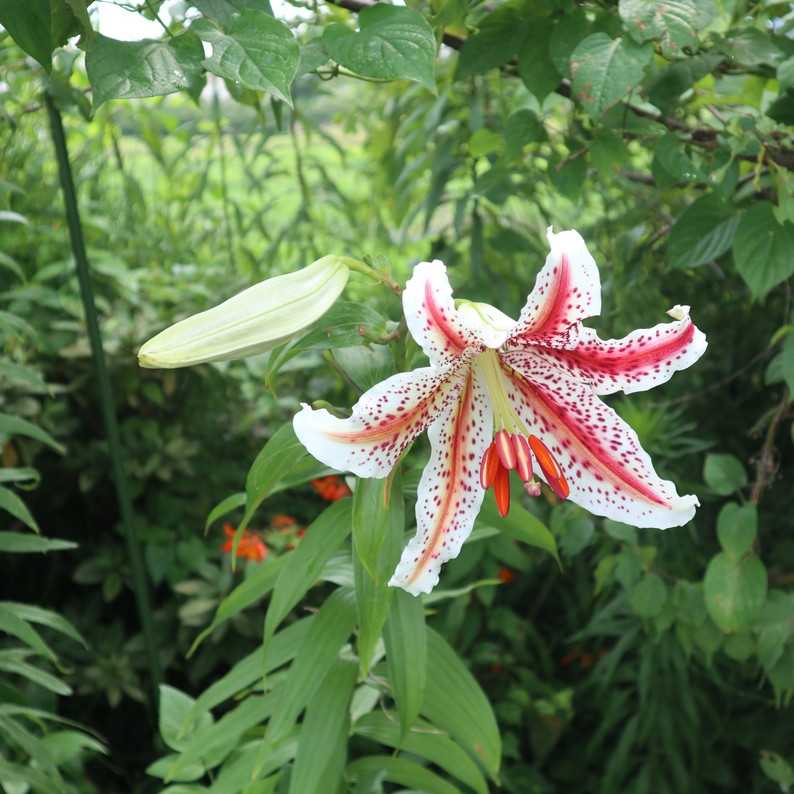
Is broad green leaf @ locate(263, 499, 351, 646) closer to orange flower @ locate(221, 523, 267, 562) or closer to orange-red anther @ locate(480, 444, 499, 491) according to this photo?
orange-red anther @ locate(480, 444, 499, 491)

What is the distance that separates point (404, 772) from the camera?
3.21ft

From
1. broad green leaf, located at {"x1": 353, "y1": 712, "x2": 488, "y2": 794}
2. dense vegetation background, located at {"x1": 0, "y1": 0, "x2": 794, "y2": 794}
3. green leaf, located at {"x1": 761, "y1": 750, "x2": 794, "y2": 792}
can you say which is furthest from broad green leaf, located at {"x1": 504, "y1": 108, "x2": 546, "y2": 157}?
green leaf, located at {"x1": 761, "y1": 750, "x2": 794, "y2": 792}

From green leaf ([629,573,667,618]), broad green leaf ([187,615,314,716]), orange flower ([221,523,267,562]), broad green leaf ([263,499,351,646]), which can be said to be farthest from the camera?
orange flower ([221,523,267,562])

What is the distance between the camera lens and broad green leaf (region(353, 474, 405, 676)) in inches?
28.1

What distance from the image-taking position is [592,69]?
848 millimetres

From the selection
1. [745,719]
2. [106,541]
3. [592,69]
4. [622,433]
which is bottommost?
[745,719]

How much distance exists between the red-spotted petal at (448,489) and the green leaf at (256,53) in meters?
0.23

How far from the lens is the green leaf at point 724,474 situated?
1.23 meters

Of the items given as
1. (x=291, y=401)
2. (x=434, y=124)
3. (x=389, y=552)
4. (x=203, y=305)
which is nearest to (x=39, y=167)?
(x=203, y=305)

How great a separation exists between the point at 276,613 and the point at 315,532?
67 mm

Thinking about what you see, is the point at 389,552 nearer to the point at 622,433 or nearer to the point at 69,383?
Answer: the point at 622,433

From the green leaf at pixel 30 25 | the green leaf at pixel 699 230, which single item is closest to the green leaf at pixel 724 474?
the green leaf at pixel 699 230

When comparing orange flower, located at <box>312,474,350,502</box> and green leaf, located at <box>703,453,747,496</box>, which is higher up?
green leaf, located at <box>703,453,747,496</box>

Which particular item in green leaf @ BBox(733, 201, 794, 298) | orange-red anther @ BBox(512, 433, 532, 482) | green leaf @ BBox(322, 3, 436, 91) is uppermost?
green leaf @ BBox(322, 3, 436, 91)
